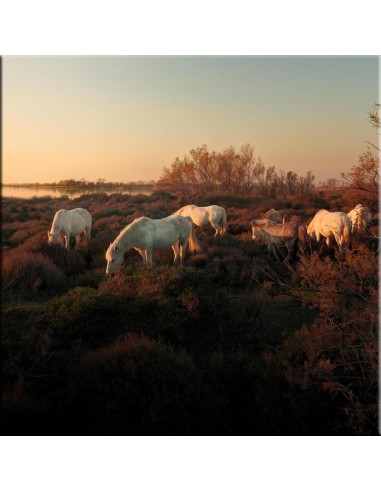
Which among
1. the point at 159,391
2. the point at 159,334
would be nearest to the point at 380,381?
the point at 159,391

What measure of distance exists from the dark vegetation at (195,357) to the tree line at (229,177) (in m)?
6.08

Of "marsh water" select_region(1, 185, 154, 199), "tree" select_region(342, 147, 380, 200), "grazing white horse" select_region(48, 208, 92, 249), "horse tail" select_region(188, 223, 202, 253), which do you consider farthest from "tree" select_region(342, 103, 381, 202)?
"grazing white horse" select_region(48, 208, 92, 249)

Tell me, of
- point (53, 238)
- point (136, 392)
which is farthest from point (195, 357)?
point (53, 238)

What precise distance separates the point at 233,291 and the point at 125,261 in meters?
3.67

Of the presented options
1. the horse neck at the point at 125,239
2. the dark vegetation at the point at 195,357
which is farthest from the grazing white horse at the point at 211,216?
the dark vegetation at the point at 195,357

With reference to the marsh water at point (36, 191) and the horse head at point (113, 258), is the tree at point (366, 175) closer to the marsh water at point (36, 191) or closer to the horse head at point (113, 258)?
the marsh water at point (36, 191)

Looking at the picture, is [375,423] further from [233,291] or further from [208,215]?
[208,215]

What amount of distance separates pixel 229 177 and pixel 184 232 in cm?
448

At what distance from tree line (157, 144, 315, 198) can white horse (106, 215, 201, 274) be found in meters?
2.46

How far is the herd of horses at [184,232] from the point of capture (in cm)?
870

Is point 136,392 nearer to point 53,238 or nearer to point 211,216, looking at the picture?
point 53,238

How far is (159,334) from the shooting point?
5.09 meters

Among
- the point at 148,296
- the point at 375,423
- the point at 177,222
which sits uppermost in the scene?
the point at 177,222

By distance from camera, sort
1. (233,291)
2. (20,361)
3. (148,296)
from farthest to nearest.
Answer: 1. (233,291)
2. (148,296)
3. (20,361)
